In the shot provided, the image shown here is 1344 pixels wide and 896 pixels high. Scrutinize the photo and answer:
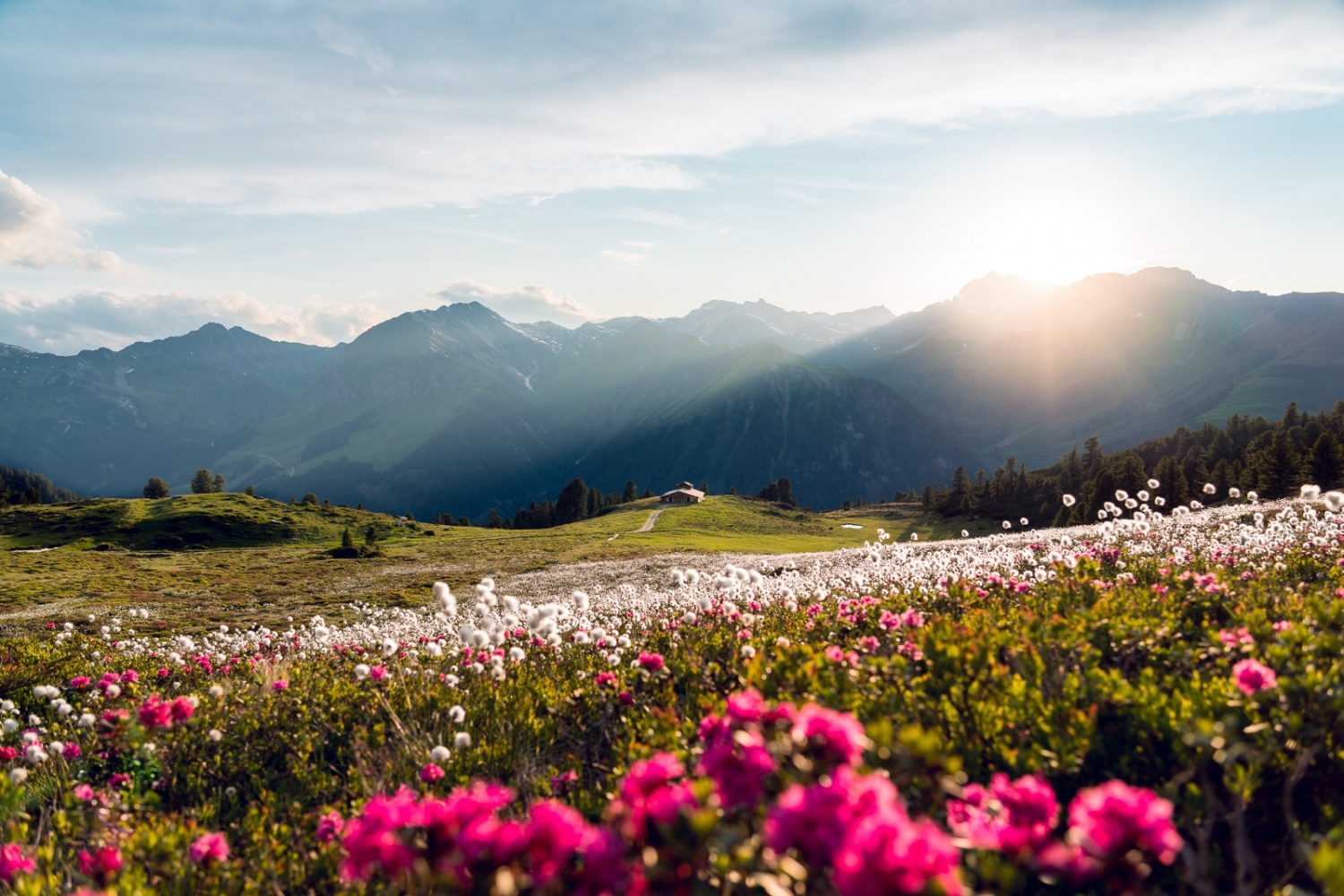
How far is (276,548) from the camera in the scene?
218ft

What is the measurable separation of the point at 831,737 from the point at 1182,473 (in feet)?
255

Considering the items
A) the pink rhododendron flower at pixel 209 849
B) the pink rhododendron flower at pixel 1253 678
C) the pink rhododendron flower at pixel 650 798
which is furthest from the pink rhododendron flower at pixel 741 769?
the pink rhododendron flower at pixel 209 849

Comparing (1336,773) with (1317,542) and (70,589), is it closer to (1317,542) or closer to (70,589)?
(1317,542)

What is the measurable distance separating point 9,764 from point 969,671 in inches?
383

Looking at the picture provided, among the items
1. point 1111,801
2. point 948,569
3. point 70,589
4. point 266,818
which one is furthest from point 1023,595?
point 70,589

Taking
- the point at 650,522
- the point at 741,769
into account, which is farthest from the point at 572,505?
the point at 741,769

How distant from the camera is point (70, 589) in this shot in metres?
34.5

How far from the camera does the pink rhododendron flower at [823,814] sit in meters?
1.92

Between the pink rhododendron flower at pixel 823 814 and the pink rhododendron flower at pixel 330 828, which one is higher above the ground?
the pink rhododendron flower at pixel 823 814

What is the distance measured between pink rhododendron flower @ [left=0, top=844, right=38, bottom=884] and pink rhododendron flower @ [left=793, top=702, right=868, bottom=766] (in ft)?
14.6

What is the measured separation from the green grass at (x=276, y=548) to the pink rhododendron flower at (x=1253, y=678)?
29787mm

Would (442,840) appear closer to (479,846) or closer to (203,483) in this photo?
(479,846)

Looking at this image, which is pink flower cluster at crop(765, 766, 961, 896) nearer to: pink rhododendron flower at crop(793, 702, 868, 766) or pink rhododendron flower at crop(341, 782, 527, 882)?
pink rhododendron flower at crop(793, 702, 868, 766)

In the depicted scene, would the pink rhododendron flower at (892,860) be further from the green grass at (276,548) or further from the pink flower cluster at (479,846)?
the green grass at (276,548)
